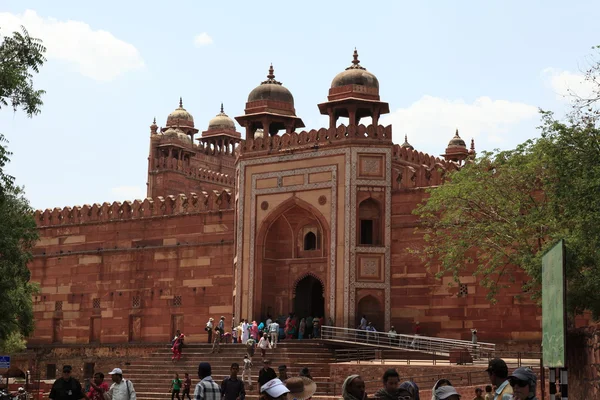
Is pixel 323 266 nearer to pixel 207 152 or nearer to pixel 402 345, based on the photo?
pixel 402 345

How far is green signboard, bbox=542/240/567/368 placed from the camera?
7996 millimetres

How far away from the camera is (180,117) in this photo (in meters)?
47.8

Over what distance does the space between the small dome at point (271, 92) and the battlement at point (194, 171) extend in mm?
15370

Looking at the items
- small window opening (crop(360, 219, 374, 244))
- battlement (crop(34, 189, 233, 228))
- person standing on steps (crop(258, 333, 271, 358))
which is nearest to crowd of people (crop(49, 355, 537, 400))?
person standing on steps (crop(258, 333, 271, 358))

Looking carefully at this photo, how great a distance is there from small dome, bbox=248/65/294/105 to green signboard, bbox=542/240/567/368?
2086 cm

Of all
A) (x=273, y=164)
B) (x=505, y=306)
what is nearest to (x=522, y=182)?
(x=505, y=306)

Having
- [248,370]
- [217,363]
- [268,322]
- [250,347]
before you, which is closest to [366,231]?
[268,322]

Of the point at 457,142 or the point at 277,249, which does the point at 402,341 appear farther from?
the point at 457,142

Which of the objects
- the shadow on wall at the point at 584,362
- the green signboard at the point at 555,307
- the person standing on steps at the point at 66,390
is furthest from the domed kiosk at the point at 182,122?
the green signboard at the point at 555,307

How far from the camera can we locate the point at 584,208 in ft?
54.6

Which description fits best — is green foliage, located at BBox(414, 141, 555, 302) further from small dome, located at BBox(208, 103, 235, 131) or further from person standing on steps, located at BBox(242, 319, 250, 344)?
small dome, located at BBox(208, 103, 235, 131)

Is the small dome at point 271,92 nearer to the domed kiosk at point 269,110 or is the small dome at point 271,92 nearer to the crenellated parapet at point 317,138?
the domed kiosk at point 269,110

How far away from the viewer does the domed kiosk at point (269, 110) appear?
2898 centimetres

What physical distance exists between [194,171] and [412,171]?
65.9ft
